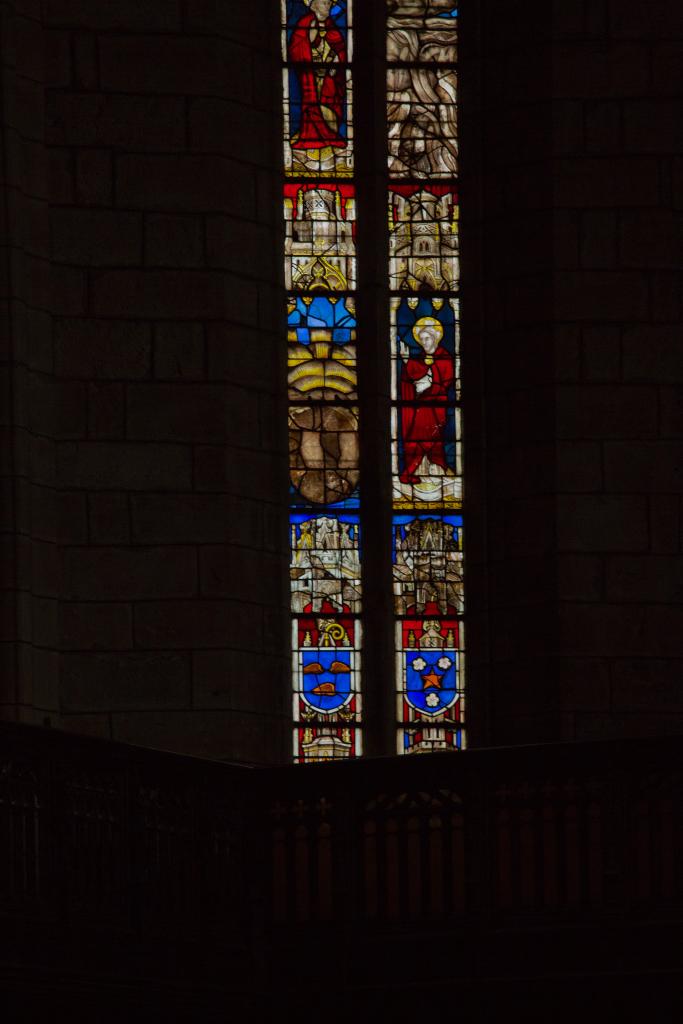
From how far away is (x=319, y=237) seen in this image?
41.9ft

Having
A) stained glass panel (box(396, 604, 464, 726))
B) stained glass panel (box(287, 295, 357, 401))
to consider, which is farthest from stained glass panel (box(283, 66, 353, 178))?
stained glass panel (box(396, 604, 464, 726))

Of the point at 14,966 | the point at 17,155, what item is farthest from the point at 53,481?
the point at 14,966

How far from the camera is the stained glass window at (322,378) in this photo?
12.4 metres

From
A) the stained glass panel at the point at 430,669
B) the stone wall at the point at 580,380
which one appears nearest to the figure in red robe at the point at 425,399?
the stone wall at the point at 580,380

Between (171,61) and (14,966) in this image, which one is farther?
(171,61)

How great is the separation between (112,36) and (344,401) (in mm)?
2064

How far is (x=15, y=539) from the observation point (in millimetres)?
11375

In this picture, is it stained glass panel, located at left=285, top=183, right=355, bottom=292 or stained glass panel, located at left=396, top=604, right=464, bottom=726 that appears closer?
stained glass panel, located at left=396, top=604, right=464, bottom=726

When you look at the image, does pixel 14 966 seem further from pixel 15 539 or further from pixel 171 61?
pixel 171 61

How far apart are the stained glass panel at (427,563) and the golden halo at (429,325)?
895 mm

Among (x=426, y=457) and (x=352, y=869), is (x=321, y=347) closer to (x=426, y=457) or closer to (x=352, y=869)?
(x=426, y=457)

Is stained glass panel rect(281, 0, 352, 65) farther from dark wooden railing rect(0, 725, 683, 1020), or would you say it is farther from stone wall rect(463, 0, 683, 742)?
dark wooden railing rect(0, 725, 683, 1020)

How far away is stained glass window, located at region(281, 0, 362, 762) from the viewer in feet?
40.6

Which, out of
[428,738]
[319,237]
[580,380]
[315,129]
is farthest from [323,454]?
[315,129]
